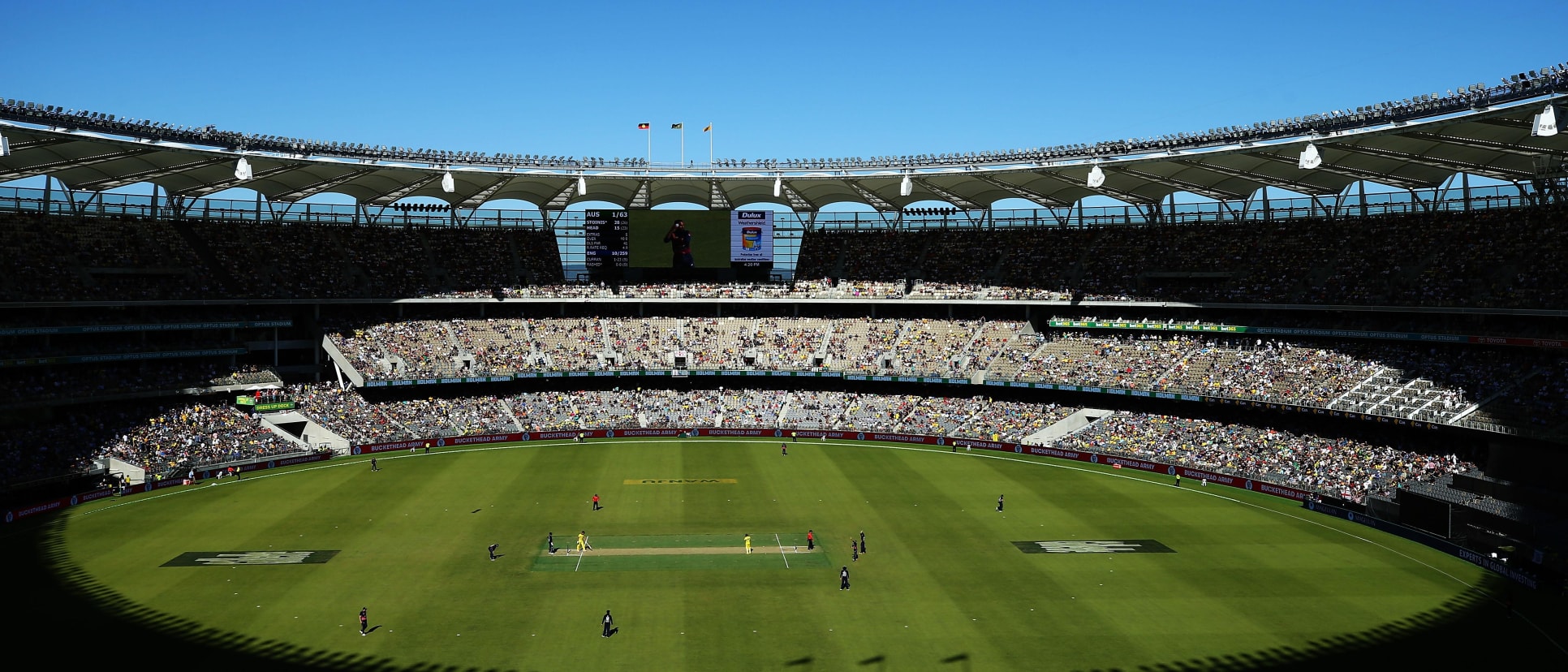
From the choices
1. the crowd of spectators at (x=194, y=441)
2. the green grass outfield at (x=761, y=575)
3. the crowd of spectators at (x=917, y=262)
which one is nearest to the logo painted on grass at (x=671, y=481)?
the green grass outfield at (x=761, y=575)

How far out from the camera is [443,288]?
72312 millimetres

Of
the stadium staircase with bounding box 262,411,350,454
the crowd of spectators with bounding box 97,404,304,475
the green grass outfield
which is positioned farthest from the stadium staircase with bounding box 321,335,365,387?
the green grass outfield

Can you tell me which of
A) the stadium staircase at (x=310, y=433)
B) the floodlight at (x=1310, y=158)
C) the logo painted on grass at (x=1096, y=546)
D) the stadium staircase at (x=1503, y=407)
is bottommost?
the logo painted on grass at (x=1096, y=546)

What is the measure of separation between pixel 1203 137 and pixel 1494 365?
17.5 m

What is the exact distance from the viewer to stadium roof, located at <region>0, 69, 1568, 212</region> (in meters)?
44.9

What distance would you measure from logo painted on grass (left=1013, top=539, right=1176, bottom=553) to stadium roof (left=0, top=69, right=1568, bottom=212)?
2239cm

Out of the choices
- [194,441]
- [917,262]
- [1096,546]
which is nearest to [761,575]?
[1096,546]

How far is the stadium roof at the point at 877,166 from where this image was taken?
44.9 metres

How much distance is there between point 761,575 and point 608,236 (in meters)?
46.2

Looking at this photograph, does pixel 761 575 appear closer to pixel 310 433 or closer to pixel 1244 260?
pixel 310 433

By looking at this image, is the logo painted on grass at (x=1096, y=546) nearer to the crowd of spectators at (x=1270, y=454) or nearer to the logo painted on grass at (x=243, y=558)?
the crowd of spectators at (x=1270, y=454)

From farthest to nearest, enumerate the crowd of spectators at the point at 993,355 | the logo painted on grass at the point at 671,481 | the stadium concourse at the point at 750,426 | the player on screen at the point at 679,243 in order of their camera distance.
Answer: the player on screen at the point at 679,243 → the logo painted on grass at the point at 671,481 → the crowd of spectators at the point at 993,355 → the stadium concourse at the point at 750,426

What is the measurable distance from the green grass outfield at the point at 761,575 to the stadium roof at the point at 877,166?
56.8ft

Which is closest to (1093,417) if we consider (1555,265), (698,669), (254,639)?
(1555,265)
